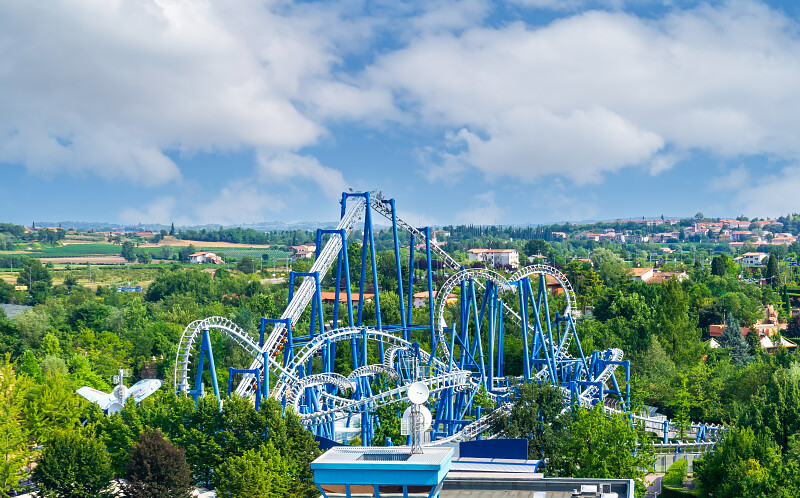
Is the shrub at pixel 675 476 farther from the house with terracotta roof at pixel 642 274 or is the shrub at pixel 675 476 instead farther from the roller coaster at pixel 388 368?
the house with terracotta roof at pixel 642 274

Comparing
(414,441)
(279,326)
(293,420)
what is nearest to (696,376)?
(279,326)

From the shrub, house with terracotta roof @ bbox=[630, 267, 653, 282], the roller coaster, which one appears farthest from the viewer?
house with terracotta roof @ bbox=[630, 267, 653, 282]

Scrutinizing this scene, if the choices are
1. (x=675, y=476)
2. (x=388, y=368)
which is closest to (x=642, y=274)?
(x=388, y=368)

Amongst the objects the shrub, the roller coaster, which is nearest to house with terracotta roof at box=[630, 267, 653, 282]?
the roller coaster

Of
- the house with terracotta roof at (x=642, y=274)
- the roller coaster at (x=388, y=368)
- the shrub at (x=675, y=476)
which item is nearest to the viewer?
the shrub at (x=675, y=476)

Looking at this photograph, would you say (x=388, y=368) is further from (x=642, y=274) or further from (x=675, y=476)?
(x=642, y=274)

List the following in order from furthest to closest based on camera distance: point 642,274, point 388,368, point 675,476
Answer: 1. point 642,274
2. point 388,368
3. point 675,476

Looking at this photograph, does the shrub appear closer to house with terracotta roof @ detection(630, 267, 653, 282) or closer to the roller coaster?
the roller coaster

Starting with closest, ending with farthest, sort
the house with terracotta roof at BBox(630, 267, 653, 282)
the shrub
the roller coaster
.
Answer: the shrub, the roller coaster, the house with terracotta roof at BBox(630, 267, 653, 282)

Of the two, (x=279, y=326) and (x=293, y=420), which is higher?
(x=279, y=326)

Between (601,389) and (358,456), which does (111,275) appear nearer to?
(601,389)

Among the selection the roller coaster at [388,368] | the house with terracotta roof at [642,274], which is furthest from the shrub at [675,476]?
the house with terracotta roof at [642,274]
